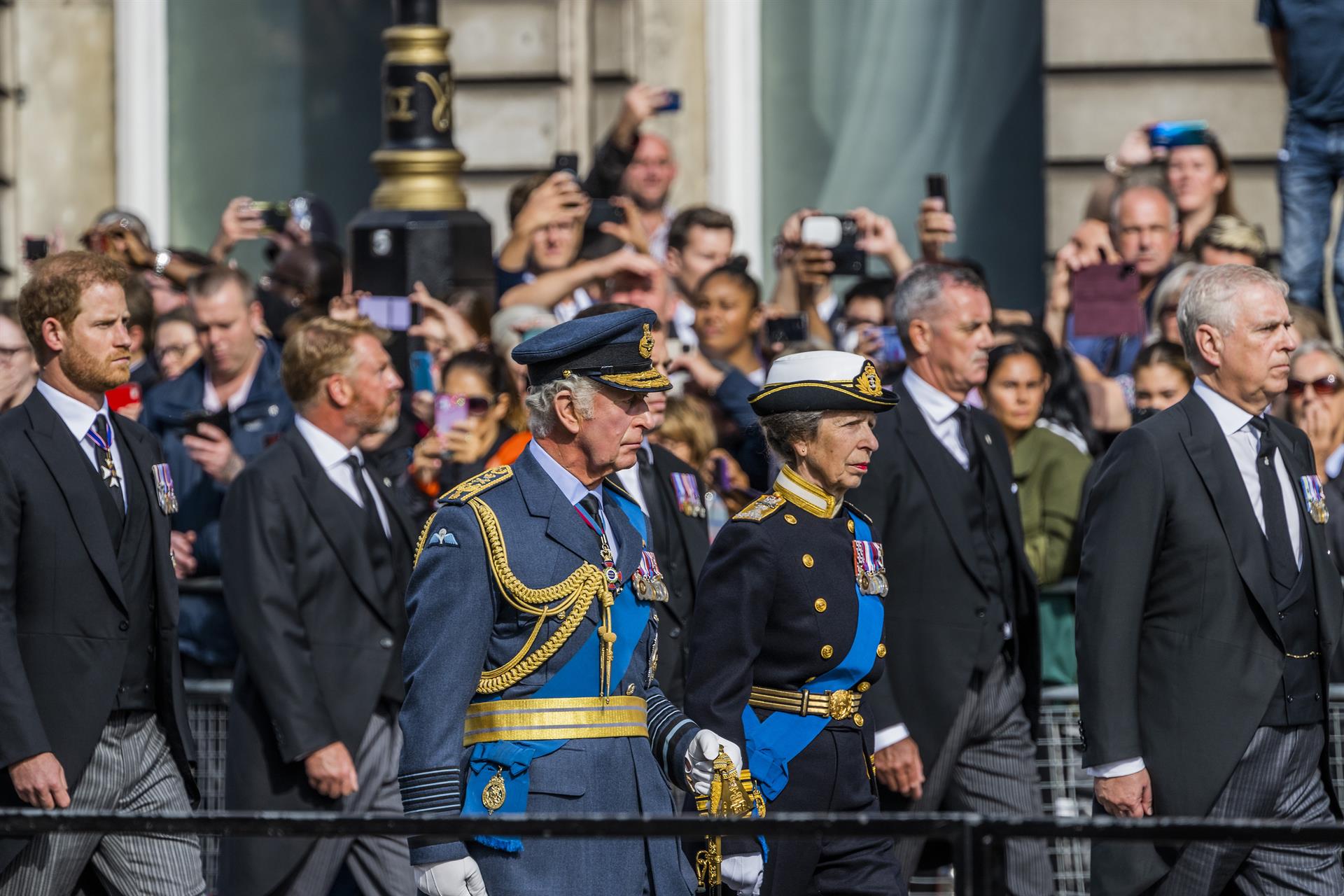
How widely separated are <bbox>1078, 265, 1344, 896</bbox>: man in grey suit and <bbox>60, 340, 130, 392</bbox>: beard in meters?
2.72

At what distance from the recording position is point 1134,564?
18.9 ft

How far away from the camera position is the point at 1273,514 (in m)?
5.87

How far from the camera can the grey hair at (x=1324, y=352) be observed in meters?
7.91

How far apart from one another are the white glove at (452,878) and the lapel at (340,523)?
2648 millimetres

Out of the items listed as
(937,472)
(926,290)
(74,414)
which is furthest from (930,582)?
(74,414)

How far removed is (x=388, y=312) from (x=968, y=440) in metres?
3.02

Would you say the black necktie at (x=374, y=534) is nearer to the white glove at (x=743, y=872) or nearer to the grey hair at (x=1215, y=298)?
the white glove at (x=743, y=872)

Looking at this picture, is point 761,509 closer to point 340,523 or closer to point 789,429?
point 789,429

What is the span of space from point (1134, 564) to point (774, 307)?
13.3 feet

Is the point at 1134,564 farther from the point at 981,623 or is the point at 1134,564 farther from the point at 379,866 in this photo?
the point at 379,866

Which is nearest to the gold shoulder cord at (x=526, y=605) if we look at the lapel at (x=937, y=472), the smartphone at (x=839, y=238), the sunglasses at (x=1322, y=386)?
the lapel at (x=937, y=472)

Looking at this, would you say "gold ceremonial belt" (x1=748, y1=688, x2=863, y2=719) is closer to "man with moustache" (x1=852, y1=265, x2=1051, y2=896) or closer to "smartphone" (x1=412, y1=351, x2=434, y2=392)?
"man with moustache" (x1=852, y1=265, x2=1051, y2=896)

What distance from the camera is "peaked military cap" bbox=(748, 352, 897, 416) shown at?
5.69 m

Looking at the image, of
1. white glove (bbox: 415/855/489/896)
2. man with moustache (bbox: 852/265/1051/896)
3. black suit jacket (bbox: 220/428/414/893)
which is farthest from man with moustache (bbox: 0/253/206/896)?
man with moustache (bbox: 852/265/1051/896)
